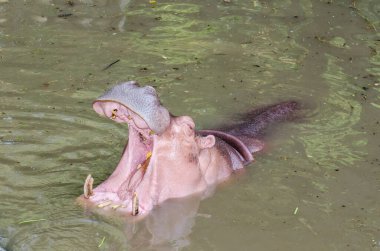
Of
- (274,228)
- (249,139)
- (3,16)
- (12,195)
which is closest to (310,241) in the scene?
(274,228)

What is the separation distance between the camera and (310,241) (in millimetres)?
4895

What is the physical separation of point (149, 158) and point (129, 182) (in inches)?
8.0

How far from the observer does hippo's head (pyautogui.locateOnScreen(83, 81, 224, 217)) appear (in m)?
4.71

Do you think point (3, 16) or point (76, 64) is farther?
point (3, 16)

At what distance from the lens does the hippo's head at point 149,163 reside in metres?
4.71

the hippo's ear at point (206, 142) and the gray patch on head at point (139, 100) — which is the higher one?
the gray patch on head at point (139, 100)

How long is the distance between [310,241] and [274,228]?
27cm

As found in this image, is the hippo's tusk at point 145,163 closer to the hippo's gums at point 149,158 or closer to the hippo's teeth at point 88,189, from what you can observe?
the hippo's gums at point 149,158

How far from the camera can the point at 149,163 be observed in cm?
489

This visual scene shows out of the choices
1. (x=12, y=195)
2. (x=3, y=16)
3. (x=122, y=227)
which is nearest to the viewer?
(x=122, y=227)

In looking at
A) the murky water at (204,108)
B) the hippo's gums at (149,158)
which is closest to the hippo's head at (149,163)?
the hippo's gums at (149,158)

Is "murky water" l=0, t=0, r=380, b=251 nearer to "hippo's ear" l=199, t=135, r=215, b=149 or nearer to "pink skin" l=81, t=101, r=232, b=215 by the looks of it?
"pink skin" l=81, t=101, r=232, b=215

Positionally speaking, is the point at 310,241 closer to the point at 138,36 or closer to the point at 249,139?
the point at 249,139

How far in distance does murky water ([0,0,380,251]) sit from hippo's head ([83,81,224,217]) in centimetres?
14
